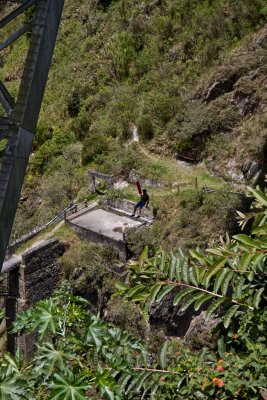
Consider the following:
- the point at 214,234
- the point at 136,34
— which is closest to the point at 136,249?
the point at 214,234

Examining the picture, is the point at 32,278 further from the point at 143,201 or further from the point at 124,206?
the point at 143,201

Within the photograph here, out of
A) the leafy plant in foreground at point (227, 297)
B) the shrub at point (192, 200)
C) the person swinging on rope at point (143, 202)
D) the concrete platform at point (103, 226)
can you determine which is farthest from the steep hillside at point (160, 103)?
the leafy plant in foreground at point (227, 297)

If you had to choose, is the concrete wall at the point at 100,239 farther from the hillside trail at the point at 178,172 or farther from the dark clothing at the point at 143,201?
the hillside trail at the point at 178,172

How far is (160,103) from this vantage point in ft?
52.9

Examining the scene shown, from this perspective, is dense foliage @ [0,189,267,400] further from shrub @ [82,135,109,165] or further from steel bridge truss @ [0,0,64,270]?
shrub @ [82,135,109,165]

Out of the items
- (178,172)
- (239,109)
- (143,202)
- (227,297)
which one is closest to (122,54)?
(239,109)

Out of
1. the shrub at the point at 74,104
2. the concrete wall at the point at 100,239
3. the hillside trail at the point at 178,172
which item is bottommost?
the concrete wall at the point at 100,239

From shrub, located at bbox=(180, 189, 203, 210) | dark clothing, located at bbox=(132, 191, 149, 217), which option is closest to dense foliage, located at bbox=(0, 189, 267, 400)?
shrub, located at bbox=(180, 189, 203, 210)

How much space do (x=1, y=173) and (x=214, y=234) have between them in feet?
28.7

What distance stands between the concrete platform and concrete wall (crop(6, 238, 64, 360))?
0.85 meters

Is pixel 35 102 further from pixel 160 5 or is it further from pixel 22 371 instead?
pixel 160 5

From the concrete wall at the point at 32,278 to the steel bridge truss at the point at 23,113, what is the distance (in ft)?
31.2

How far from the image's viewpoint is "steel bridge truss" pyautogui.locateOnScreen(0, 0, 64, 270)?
279cm

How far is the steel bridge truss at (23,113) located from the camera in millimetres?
2791
